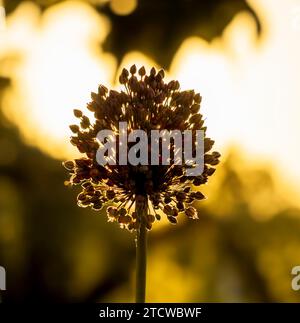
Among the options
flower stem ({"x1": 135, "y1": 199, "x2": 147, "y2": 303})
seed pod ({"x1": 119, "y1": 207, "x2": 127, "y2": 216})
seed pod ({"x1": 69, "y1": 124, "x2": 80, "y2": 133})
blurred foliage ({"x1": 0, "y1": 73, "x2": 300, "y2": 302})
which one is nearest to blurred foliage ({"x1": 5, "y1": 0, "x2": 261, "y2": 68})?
seed pod ({"x1": 69, "y1": 124, "x2": 80, "y2": 133})

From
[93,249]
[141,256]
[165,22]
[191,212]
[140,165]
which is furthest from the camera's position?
[93,249]

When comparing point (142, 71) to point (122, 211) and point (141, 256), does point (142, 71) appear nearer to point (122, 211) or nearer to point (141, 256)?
point (122, 211)

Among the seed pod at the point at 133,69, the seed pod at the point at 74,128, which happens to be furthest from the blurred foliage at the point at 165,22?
the seed pod at the point at 74,128

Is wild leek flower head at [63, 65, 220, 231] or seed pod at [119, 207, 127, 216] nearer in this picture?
wild leek flower head at [63, 65, 220, 231]

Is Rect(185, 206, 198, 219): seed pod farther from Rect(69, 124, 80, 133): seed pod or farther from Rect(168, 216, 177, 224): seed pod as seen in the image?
Rect(69, 124, 80, 133): seed pod

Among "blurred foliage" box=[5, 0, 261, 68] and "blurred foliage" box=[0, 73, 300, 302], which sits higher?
"blurred foliage" box=[5, 0, 261, 68]

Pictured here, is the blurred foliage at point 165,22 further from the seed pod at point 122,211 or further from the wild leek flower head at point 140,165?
the seed pod at point 122,211

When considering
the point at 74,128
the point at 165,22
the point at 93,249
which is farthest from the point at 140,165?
the point at 93,249
